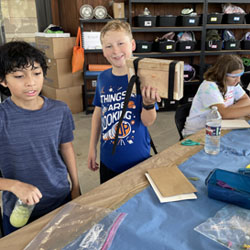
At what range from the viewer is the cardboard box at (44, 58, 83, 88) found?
4242mm

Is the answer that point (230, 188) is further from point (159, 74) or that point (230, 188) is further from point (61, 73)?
point (61, 73)

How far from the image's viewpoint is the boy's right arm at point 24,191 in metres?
0.92

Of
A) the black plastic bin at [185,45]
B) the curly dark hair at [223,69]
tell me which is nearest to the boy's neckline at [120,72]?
the curly dark hair at [223,69]

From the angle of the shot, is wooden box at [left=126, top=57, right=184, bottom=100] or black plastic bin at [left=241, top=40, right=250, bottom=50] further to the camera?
black plastic bin at [left=241, top=40, right=250, bottom=50]

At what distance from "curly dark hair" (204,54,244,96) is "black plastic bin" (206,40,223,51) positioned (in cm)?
283

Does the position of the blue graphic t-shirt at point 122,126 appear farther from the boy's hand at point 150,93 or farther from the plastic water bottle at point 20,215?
the plastic water bottle at point 20,215

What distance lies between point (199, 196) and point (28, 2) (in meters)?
4.81

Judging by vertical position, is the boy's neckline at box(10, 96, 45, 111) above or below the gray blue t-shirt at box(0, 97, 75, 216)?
above

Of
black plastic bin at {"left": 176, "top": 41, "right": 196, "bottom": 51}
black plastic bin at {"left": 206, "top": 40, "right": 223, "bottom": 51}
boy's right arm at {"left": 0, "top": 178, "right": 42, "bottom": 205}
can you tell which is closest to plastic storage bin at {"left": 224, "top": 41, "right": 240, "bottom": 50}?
black plastic bin at {"left": 206, "top": 40, "right": 223, "bottom": 51}

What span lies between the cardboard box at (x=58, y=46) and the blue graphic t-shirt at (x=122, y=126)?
9.80 ft

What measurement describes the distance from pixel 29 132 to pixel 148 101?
0.49 m

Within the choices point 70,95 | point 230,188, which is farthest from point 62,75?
point 230,188

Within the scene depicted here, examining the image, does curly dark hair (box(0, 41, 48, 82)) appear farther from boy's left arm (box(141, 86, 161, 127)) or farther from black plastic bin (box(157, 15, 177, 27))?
black plastic bin (box(157, 15, 177, 27))

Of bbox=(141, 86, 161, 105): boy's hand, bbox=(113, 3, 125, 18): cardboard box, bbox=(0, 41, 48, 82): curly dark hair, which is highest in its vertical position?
bbox=(113, 3, 125, 18): cardboard box
